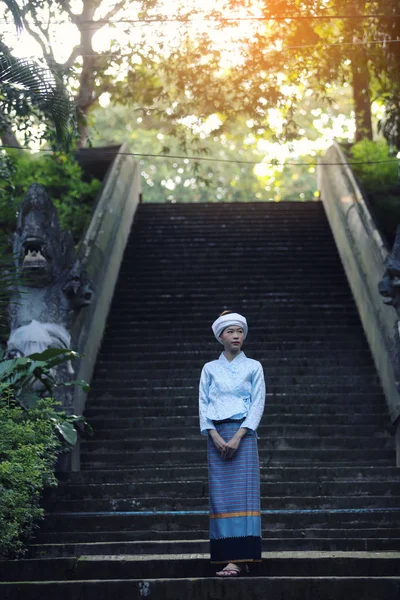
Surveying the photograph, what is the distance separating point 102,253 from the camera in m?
14.6

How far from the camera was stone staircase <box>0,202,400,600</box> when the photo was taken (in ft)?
22.0

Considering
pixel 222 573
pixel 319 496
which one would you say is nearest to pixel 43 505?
pixel 319 496

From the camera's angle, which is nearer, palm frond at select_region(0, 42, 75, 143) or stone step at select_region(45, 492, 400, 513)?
stone step at select_region(45, 492, 400, 513)

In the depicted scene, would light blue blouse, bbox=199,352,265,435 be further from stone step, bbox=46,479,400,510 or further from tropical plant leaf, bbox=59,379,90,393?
tropical plant leaf, bbox=59,379,90,393

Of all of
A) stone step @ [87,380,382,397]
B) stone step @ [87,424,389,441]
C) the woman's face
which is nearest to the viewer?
the woman's face

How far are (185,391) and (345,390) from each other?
177 centimetres

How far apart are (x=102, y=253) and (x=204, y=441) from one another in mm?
4348

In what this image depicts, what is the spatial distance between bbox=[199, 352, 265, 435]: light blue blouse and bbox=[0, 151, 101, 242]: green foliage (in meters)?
10.0

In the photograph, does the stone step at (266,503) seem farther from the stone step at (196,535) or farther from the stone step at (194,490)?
the stone step at (196,535)

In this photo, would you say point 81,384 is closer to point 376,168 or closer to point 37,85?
point 37,85

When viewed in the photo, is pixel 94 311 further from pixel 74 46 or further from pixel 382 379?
pixel 74 46

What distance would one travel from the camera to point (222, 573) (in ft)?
21.1

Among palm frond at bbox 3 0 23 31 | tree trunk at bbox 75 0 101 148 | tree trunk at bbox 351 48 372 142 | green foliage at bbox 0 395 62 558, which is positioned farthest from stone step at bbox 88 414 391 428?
tree trunk at bbox 351 48 372 142

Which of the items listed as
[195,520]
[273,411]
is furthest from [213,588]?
[273,411]
